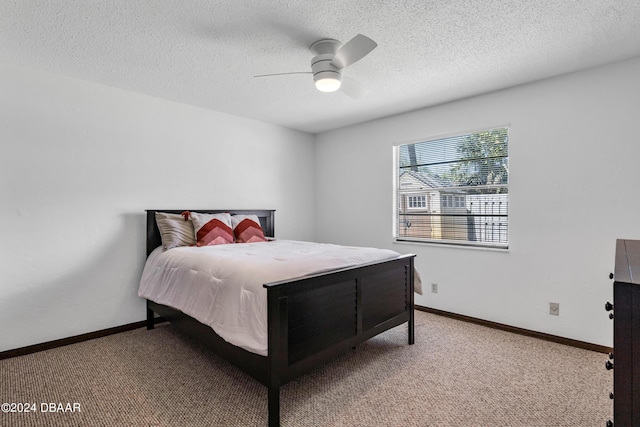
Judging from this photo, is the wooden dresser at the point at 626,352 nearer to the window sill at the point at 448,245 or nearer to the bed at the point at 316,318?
the bed at the point at 316,318

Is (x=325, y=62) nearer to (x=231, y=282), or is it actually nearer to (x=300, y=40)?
(x=300, y=40)

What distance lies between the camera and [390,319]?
2637mm

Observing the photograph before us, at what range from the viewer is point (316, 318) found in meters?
2.00

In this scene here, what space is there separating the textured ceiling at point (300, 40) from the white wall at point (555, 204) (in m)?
0.27

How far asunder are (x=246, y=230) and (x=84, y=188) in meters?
1.60

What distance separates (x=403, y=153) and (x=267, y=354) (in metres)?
3.18

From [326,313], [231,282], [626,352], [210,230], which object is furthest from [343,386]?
[210,230]

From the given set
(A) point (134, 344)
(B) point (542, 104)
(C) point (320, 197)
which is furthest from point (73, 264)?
(B) point (542, 104)

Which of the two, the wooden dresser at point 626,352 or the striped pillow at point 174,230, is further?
the striped pillow at point 174,230

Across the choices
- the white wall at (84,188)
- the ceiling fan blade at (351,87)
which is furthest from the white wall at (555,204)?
the white wall at (84,188)

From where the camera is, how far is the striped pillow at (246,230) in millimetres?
3646

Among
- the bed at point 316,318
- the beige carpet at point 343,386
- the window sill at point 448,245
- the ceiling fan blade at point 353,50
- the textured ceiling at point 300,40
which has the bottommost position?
the beige carpet at point 343,386

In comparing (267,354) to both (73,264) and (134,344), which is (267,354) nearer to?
(134,344)

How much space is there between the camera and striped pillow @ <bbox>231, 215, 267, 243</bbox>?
3.65 metres
